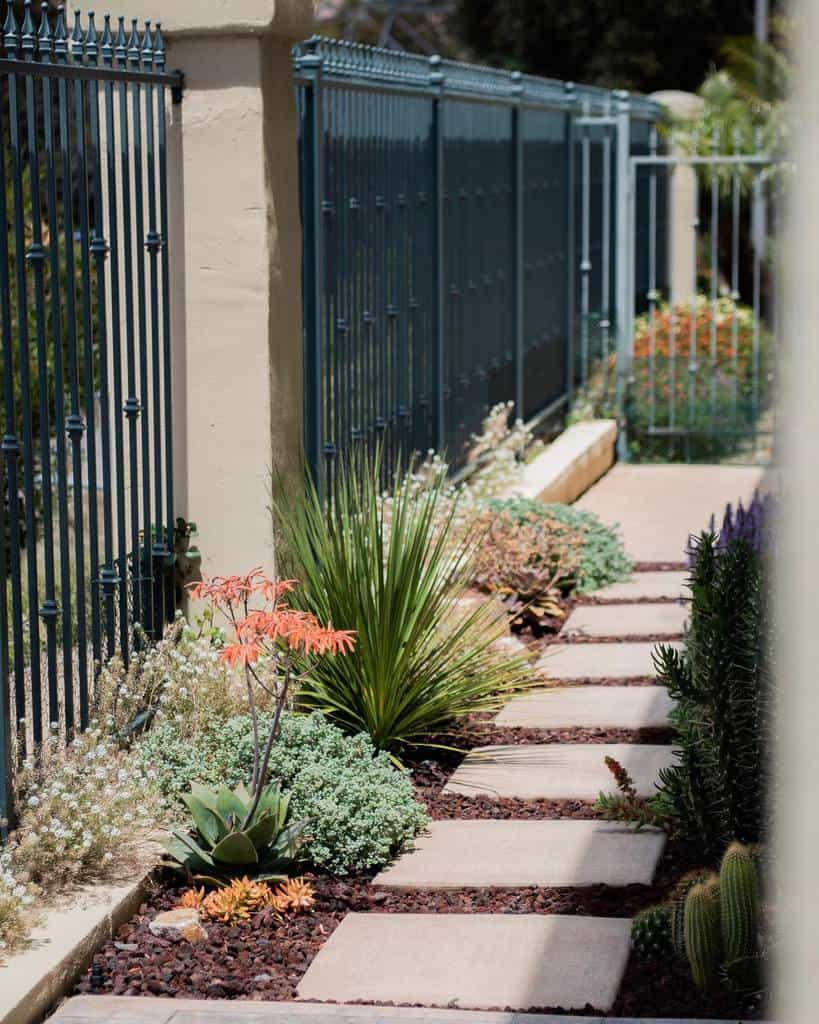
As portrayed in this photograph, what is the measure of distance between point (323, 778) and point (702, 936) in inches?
55.5

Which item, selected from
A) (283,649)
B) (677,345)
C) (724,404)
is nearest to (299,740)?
(283,649)

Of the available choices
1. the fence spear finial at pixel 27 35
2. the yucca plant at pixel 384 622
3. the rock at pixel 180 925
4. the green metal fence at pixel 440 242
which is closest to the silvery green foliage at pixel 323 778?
the yucca plant at pixel 384 622

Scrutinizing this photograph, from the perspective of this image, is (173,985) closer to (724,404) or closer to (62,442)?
(62,442)

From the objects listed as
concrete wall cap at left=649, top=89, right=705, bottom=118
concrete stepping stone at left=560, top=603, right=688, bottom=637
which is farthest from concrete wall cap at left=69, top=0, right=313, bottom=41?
concrete wall cap at left=649, top=89, right=705, bottom=118

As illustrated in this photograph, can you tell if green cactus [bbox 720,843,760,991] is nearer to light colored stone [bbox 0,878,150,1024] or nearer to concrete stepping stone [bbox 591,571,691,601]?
light colored stone [bbox 0,878,150,1024]

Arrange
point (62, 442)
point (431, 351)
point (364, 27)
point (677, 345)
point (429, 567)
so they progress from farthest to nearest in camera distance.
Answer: point (364, 27)
point (677, 345)
point (431, 351)
point (429, 567)
point (62, 442)

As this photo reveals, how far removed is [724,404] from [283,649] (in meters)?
7.36

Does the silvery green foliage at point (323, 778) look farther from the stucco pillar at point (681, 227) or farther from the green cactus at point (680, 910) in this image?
the stucco pillar at point (681, 227)

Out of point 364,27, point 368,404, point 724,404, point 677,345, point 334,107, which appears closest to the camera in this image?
point 334,107

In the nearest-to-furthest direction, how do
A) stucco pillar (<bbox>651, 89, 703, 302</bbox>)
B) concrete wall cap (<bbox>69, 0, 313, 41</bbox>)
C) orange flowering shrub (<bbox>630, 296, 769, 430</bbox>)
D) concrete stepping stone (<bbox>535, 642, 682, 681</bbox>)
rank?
1. concrete wall cap (<bbox>69, 0, 313, 41</bbox>)
2. concrete stepping stone (<bbox>535, 642, 682, 681</bbox>)
3. orange flowering shrub (<bbox>630, 296, 769, 430</bbox>)
4. stucco pillar (<bbox>651, 89, 703, 302</bbox>)

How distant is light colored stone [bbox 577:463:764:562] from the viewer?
890cm

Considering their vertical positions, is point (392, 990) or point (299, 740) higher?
point (299, 740)

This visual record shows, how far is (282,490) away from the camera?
5.70 metres

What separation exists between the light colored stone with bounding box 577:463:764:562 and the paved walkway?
2.06 meters
